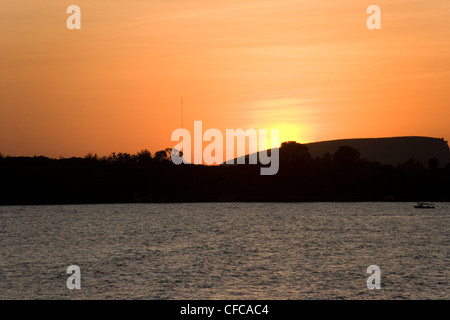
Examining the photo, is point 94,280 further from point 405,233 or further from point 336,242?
point 405,233

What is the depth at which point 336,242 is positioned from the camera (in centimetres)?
11325

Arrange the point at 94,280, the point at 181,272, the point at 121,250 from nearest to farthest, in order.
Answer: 1. the point at 94,280
2. the point at 181,272
3. the point at 121,250

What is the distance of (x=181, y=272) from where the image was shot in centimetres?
7000

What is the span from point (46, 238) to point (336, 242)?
185ft

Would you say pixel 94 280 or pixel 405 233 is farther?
pixel 405 233

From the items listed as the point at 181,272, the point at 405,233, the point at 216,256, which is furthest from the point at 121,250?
the point at 405,233

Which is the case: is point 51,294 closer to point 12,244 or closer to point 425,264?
point 425,264

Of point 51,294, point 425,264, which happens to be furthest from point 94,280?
point 425,264
